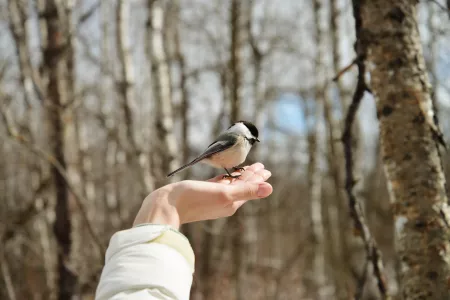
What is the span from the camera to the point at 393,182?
1816mm

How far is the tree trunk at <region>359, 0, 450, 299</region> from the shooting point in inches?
67.9

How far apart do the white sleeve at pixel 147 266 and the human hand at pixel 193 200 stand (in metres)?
0.14

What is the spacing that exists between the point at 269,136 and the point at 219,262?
587cm

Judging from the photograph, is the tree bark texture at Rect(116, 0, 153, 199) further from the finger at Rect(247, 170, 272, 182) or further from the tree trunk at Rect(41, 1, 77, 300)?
the finger at Rect(247, 170, 272, 182)

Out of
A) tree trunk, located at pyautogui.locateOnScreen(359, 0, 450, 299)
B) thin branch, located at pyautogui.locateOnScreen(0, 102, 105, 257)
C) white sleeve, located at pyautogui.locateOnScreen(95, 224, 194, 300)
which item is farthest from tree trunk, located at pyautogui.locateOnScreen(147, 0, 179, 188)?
white sleeve, located at pyautogui.locateOnScreen(95, 224, 194, 300)

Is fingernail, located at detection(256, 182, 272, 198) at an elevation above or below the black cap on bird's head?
below

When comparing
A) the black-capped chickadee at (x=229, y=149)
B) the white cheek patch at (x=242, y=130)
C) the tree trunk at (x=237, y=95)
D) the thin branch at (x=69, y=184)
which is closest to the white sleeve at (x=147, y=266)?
the black-capped chickadee at (x=229, y=149)

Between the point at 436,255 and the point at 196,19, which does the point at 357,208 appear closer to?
the point at 436,255

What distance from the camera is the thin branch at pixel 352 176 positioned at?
76.3 inches

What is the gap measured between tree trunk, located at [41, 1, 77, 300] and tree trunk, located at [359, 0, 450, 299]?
2.69 m

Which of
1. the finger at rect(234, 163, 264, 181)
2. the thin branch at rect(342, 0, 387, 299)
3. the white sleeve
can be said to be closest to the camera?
the white sleeve

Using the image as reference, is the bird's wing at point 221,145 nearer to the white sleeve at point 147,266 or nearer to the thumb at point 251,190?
the thumb at point 251,190

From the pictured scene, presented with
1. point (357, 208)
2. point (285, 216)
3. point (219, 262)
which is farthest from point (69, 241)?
point (285, 216)

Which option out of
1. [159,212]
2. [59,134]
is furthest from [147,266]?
[59,134]
